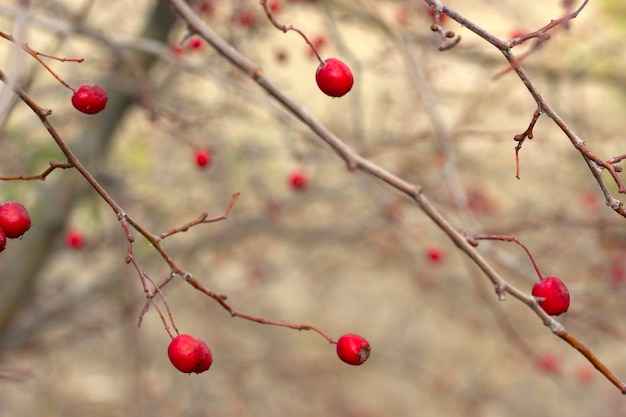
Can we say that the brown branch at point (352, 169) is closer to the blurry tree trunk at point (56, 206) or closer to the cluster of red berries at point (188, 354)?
Result: the cluster of red berries at point (188, 354)

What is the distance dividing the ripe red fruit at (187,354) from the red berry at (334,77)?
18.8 inches

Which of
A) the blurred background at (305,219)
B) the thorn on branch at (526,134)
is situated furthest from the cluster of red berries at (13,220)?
the blurred background at (305,219)

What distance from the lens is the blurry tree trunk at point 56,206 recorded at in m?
3.41

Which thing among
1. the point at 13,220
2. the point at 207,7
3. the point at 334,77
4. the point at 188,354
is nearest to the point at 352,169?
the point at 334,77

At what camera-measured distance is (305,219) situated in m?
5.54

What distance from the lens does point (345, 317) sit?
7035mm

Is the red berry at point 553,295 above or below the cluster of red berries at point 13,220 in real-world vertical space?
above

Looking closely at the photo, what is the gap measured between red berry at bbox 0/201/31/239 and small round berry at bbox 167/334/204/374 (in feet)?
1.02

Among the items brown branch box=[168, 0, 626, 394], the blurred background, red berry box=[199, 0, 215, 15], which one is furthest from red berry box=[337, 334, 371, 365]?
red berry box=[199, 0, 215, 15]

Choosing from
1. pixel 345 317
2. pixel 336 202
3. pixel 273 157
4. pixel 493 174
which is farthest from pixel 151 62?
pixel 345 317

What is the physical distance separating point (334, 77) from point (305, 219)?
4.21 metres

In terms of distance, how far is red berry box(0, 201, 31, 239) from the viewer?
50.4 inches

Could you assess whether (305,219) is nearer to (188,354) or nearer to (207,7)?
(207,7)

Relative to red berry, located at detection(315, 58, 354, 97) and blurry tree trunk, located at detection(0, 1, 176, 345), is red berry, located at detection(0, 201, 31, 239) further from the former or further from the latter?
blurry tree trunk, located at detection(0, 1, 176, 345)
